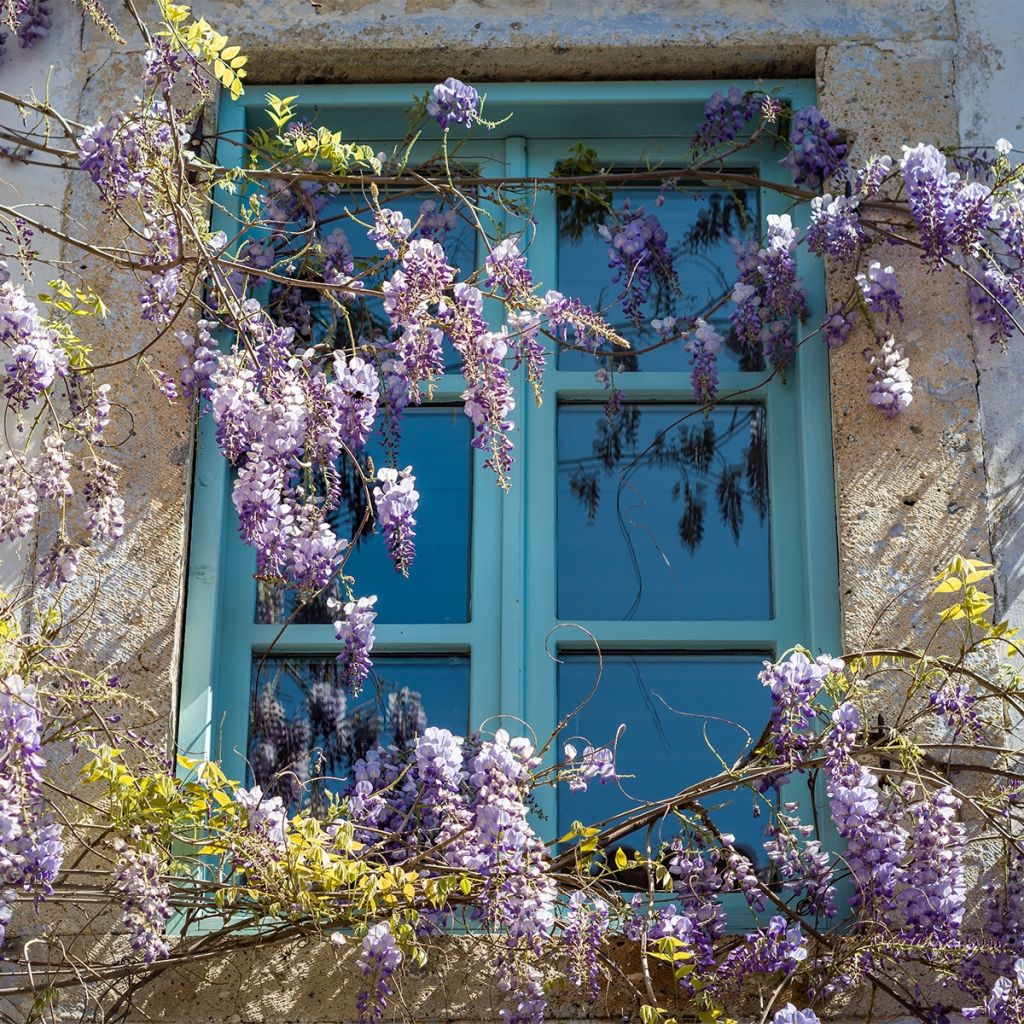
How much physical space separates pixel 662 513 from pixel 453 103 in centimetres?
89

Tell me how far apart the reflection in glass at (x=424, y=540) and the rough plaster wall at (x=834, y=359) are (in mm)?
307

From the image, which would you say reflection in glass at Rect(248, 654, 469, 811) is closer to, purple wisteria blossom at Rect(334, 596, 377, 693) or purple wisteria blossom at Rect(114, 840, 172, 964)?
purple wisteria blossom at Rect(334, 596, 377, 693)

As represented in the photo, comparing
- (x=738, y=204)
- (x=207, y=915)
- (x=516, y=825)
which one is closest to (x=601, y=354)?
(x=738, y=204)

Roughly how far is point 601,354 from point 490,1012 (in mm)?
1295

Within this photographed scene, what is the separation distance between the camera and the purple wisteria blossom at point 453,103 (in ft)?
10.8

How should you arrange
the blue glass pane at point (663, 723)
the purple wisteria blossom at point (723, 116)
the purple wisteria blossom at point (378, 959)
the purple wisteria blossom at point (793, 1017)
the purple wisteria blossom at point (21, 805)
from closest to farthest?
the purple wisteria blossom at point (21, 805) → the purple wisteria blossom at point (793, 1017) → the purple wisteria blossom at point (378, 959) → the blue glass pane at point (663, 723) → the purple wisteria blossom at point (723, 116)

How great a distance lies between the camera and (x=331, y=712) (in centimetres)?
319

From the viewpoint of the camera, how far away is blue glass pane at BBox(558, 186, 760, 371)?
344 centimetres

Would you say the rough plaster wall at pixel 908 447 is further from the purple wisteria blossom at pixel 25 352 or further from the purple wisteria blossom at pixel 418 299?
the purple wisteria blossom at pixel 25 352

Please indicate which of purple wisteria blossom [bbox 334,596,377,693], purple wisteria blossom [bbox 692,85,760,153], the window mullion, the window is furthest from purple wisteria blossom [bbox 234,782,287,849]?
purple wisteria blossom [bbox 692,85,760,153]

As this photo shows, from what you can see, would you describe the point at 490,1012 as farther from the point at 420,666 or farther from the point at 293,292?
the point at 293,292

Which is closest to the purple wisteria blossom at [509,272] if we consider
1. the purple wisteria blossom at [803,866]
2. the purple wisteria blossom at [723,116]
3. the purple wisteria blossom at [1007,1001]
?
the purple wisteria blossom at [723,116]

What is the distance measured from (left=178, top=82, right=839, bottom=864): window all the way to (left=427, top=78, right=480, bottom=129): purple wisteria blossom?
0.25 metres

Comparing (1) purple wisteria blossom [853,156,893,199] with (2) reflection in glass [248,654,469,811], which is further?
(1) purple wisteria blossom [853,156,893,199]
